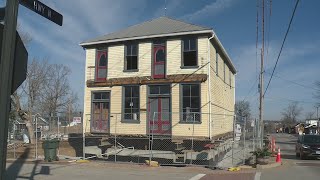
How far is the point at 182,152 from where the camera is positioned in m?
21.5

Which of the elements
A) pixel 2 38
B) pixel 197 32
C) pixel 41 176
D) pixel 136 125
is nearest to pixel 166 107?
pixel 136 125

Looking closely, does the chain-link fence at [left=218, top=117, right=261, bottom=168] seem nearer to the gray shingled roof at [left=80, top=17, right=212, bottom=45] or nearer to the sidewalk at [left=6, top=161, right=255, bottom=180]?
the sidewalk at [left=6, top=161, right=255, bottom=180]

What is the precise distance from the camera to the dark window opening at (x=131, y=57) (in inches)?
964

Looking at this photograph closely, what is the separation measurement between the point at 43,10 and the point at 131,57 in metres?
19.5

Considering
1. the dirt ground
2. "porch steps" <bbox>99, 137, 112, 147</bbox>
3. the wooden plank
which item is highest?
the wooden plank

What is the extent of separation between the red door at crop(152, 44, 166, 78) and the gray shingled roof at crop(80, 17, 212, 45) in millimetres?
914

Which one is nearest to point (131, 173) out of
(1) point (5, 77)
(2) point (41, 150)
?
(2) point (41, 150)

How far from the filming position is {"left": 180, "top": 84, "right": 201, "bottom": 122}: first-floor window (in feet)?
73.8

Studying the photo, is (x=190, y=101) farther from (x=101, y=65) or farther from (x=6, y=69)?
(x=6, y=69)

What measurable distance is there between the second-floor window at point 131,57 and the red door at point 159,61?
4.22ft

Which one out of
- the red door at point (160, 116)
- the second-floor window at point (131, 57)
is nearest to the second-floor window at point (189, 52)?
the red door at point (160, 116)

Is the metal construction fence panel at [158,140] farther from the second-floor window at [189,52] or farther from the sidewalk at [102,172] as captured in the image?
the second-floor window at [189,52]

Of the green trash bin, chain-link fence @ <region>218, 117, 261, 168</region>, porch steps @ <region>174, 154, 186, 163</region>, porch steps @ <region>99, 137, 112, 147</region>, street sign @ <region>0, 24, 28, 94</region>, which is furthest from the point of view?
porch steps @ <region>99, 137, 112, 147</region>

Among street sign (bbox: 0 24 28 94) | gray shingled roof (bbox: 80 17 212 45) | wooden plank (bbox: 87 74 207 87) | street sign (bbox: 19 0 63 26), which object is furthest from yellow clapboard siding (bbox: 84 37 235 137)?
street sign (bbox: 0 24 28 94)
